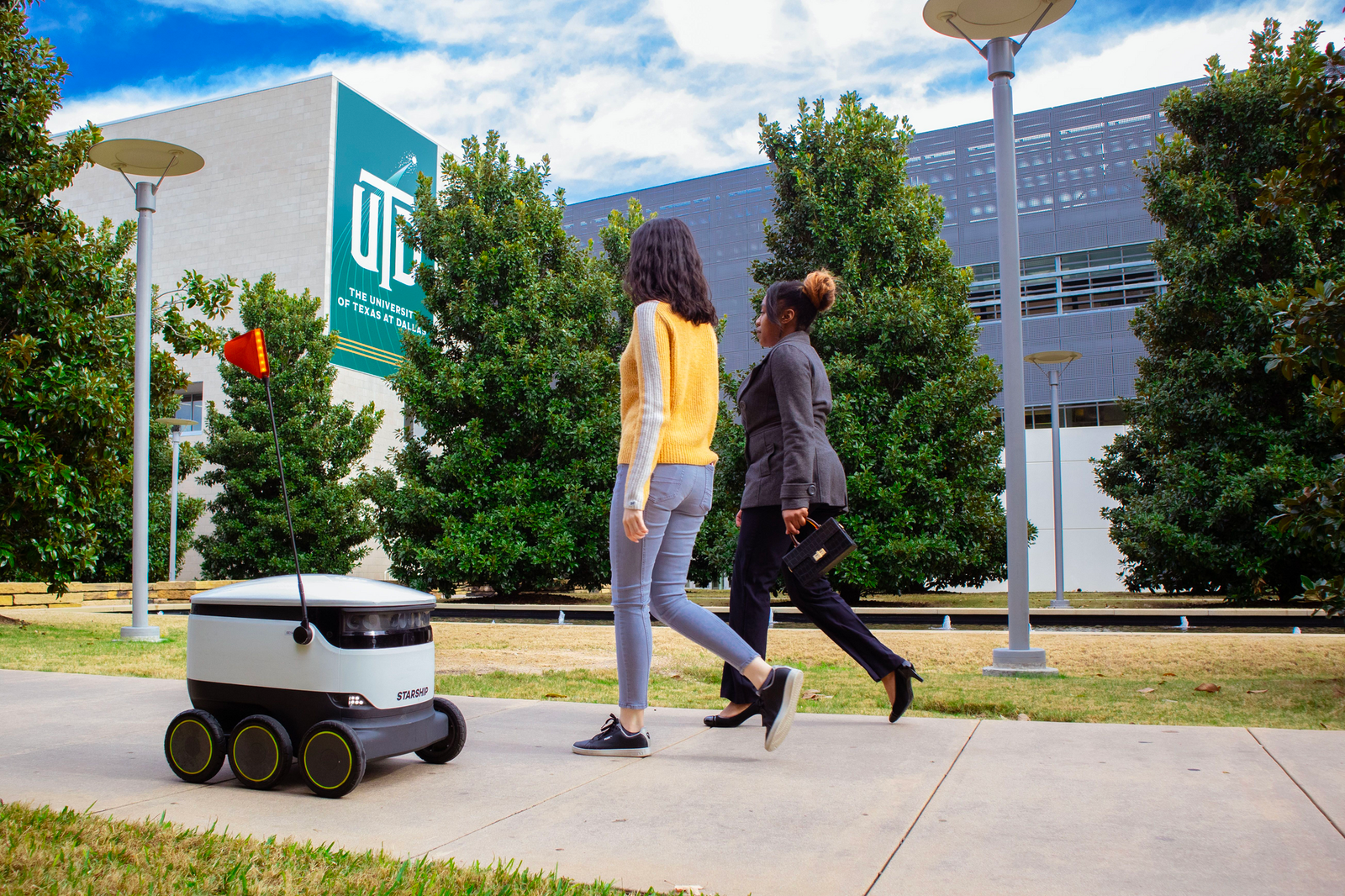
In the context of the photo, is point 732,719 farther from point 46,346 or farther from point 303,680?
point 46,346

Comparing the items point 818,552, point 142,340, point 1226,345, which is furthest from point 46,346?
point 1226,345

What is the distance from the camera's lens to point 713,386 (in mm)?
3559

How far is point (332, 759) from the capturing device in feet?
8.85

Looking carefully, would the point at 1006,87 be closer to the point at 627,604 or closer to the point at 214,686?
the point at 627,604

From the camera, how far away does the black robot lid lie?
2.79 m

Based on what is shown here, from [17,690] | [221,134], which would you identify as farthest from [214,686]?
[221,134]

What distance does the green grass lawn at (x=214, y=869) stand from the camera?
190cm

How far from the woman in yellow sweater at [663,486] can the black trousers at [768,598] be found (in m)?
0.44

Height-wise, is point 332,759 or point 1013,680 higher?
point 332,759

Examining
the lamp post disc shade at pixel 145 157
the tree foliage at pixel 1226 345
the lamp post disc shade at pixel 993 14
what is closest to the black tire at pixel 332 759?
the lamp post disc shade at pixel 993 14

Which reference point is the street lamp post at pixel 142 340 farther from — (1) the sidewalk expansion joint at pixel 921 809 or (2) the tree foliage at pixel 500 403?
(1) the sidewalk expansion joint at pixel 921 809

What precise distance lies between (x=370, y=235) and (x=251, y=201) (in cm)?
394

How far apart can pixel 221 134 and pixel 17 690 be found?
104 feet

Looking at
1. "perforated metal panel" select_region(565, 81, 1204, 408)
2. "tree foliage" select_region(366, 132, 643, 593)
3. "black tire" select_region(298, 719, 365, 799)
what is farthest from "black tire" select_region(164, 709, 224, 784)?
"perforated metal panel" select_region(565, 81, 1204, 408)
